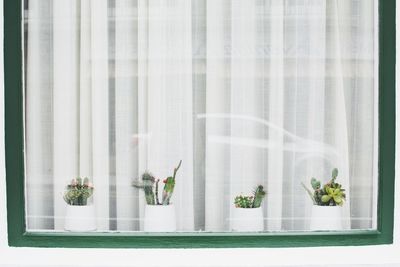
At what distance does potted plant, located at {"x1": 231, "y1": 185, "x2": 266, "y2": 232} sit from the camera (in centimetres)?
352

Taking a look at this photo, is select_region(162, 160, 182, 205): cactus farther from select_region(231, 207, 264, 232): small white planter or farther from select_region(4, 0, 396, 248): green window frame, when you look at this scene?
select_region(231, 207, 264, 232): small white planter

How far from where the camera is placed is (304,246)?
3398mm

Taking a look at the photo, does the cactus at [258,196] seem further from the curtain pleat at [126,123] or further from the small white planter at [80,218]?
the small white planter at [80,218]

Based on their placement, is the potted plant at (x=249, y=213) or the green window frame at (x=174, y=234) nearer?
the green window frame at (x=174, y=234)

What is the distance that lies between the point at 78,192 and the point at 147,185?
42 cm

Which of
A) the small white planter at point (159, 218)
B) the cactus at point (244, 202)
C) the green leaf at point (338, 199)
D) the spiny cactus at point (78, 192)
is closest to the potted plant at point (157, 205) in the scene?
the small white planter at point (159, 218)

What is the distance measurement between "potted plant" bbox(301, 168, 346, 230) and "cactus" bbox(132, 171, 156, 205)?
988 millimetres

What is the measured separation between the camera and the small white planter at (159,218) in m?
3.50

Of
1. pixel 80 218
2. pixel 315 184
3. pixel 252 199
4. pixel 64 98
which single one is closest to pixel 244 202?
pixel 252 199

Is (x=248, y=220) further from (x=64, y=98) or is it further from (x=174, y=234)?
(x=64, y=98)

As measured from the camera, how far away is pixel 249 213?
3.53 m

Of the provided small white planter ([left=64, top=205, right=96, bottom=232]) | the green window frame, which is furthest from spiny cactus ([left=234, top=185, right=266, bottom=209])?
small white planter ([left=64, top=205, right=96, bottom=232])

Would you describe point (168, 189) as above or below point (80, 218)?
above

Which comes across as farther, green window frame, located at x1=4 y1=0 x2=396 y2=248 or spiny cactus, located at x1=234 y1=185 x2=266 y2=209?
spiny cactus, located at x1=234 y1=185 x2=266 y2=209
